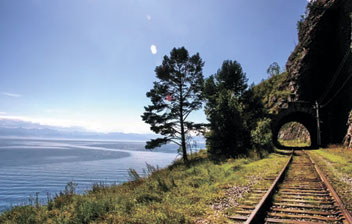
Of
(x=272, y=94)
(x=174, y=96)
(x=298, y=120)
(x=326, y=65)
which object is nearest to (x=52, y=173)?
(x=174, y=96)

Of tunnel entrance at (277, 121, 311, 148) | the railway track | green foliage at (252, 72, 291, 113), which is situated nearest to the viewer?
the railway track

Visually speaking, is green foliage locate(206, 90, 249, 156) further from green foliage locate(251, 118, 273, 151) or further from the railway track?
the railway track

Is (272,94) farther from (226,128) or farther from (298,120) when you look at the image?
(226,128)

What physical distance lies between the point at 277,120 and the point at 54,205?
30.2 m

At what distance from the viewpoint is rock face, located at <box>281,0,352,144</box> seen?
24656 millimetres

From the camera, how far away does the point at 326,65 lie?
30.5 metres

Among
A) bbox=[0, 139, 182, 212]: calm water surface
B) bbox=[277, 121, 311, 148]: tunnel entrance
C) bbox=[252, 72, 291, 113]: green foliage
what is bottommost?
bbox=[0, 139, 182, 212]: calm water surface

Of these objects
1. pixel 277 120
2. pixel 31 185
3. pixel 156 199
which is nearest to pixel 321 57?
pixel 277 120

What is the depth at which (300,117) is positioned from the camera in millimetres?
32125

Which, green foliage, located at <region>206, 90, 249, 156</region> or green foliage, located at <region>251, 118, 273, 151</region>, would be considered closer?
green foliage, located at <region>206, 90, 249, 156</region>

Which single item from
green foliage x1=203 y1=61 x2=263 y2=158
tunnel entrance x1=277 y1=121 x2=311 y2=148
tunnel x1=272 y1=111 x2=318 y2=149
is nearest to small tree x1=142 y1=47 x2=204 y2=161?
green foliage x1=203 y1=61 x2=263 y2=158

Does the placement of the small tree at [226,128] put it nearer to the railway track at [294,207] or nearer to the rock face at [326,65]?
the railway track at [294,207]

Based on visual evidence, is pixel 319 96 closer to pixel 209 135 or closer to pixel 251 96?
pixel 251 96

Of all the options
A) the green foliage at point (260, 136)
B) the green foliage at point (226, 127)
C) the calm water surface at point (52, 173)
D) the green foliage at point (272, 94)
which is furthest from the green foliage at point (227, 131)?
the calm water surface at point (52, 173)
